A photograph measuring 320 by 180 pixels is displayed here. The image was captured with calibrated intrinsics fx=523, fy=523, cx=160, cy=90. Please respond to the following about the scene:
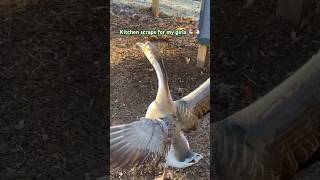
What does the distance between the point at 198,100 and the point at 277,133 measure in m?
0.81

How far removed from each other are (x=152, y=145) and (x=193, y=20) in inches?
26.5

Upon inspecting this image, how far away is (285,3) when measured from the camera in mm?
2691

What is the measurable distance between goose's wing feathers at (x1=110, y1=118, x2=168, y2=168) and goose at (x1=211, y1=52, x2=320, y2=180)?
0.33 m

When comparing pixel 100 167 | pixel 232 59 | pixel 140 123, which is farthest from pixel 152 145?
pixel 232 59

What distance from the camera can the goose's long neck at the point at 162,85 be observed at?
2.67m

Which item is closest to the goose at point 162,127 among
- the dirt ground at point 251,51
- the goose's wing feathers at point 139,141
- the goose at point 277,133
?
the goose's wing feathers at point 139,141

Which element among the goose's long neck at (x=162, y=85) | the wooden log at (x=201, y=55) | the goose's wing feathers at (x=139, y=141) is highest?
the wooden log at (x=201, y=55)

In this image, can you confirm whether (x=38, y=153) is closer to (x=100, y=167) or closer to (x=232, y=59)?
(x=100, y=167)

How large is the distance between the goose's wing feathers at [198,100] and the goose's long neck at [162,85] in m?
0.07

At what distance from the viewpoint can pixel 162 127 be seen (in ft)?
8.73

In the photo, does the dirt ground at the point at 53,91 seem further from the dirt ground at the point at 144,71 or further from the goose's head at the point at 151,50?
the goose's head at the point at 151,50

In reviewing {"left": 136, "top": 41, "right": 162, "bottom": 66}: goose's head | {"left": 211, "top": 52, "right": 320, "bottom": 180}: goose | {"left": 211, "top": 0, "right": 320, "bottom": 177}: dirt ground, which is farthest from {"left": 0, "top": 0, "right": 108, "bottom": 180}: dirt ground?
{"left": 211, "top": 52, "right": 320, "bottom": 180}: goose

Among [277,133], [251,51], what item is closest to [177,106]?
[251,51]

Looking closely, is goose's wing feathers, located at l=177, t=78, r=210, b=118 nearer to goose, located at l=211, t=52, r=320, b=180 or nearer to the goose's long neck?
the goose's long neck
